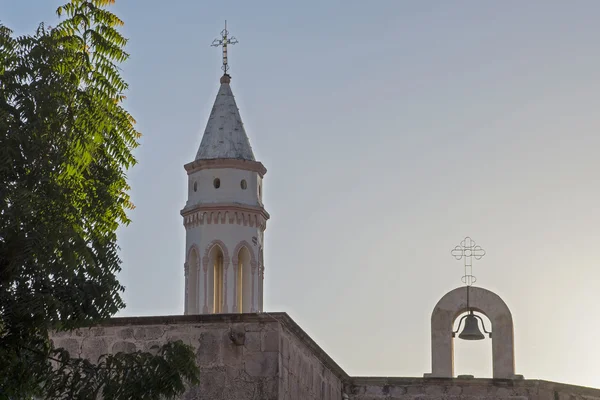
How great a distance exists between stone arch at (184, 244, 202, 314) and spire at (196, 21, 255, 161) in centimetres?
316

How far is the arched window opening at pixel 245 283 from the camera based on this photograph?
43.2 metres

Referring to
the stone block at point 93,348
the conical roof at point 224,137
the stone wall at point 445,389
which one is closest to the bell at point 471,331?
the stone wall at point 445,389

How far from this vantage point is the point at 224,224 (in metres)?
43.5

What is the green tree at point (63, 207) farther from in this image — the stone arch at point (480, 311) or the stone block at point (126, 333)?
the stone arch at point (480, 311)

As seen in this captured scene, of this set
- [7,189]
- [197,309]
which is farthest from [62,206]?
[197,309]

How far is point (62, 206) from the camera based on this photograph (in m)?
10.1

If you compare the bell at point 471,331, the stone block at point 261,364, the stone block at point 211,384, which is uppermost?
the bell at point 471,331

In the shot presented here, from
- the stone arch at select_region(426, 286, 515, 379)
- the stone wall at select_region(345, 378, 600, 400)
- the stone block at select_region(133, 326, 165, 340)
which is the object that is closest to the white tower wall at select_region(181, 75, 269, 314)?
the stone arch at select_region(426, 286, 515, 379)

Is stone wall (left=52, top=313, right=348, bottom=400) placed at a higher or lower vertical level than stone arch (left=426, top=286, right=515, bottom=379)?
lower

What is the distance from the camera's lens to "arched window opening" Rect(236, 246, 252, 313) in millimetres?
43250

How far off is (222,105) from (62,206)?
34.4m

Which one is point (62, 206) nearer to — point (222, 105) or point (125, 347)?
point (125, 347)

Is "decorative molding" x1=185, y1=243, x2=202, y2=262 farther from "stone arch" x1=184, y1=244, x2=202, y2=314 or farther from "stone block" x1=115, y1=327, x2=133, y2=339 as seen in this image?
"stone block" x1=115, y1=327, x2=133, y2=339

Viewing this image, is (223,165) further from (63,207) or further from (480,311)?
(63,207)
